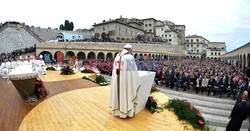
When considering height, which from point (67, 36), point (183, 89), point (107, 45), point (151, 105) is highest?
point (67, 36)

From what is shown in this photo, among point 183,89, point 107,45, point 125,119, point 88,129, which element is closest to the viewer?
point 88,129

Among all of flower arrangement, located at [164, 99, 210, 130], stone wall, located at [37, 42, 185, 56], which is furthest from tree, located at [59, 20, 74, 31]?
flower arrangement, located at [164, 99, 210, 130]

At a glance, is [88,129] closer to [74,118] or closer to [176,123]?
[74,118]

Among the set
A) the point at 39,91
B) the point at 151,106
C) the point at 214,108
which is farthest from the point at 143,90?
the point at 214,108

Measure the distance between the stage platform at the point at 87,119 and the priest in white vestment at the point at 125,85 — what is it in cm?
40

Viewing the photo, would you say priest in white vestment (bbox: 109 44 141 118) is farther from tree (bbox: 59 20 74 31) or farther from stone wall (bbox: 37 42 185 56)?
tree (bbox: 59 20 74 31)

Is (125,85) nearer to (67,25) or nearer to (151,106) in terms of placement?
(151,106)

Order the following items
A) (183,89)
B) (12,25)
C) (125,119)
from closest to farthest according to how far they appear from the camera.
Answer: (125,119) < (183,89) < (12,25)

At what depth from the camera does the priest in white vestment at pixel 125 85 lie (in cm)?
472

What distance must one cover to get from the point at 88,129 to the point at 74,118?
87 centimetres

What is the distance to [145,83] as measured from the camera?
545 centimetres

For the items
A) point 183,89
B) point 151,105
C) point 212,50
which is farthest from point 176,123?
point 212,50

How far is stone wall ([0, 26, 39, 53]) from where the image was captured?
3844 centimetres

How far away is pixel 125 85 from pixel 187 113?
7.47ft
